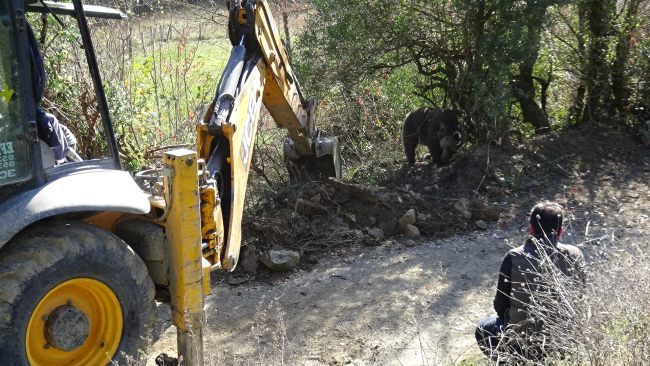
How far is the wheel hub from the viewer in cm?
321

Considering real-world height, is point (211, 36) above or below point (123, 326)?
above

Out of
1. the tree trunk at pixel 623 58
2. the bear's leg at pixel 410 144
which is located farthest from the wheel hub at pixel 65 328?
the tree trunk at pixel 623 58

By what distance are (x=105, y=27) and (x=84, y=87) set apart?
1.47m

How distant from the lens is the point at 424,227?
7371 millimetres

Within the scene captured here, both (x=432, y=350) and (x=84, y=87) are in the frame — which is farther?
(x=84, y=87)

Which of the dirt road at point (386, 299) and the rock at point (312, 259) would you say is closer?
the dirt road at point (386, 299)

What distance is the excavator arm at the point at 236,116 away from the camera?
4082 mm

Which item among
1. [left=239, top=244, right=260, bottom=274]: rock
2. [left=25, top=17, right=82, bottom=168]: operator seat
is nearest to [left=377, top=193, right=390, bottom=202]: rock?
[left=239, top=244, right=260, bottom=274]: rock

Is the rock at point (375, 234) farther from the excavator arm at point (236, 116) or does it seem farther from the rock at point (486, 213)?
the excavator arm at point (236, 116)

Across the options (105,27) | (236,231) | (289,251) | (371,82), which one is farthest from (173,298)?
(371,82)

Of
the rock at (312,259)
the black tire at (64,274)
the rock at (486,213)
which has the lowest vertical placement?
the rock at (312,259)

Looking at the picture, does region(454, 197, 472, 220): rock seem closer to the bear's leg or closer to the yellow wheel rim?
the bear's leg

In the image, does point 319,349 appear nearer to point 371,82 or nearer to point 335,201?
point 335,201

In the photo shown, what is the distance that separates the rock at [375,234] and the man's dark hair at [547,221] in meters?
3.20
